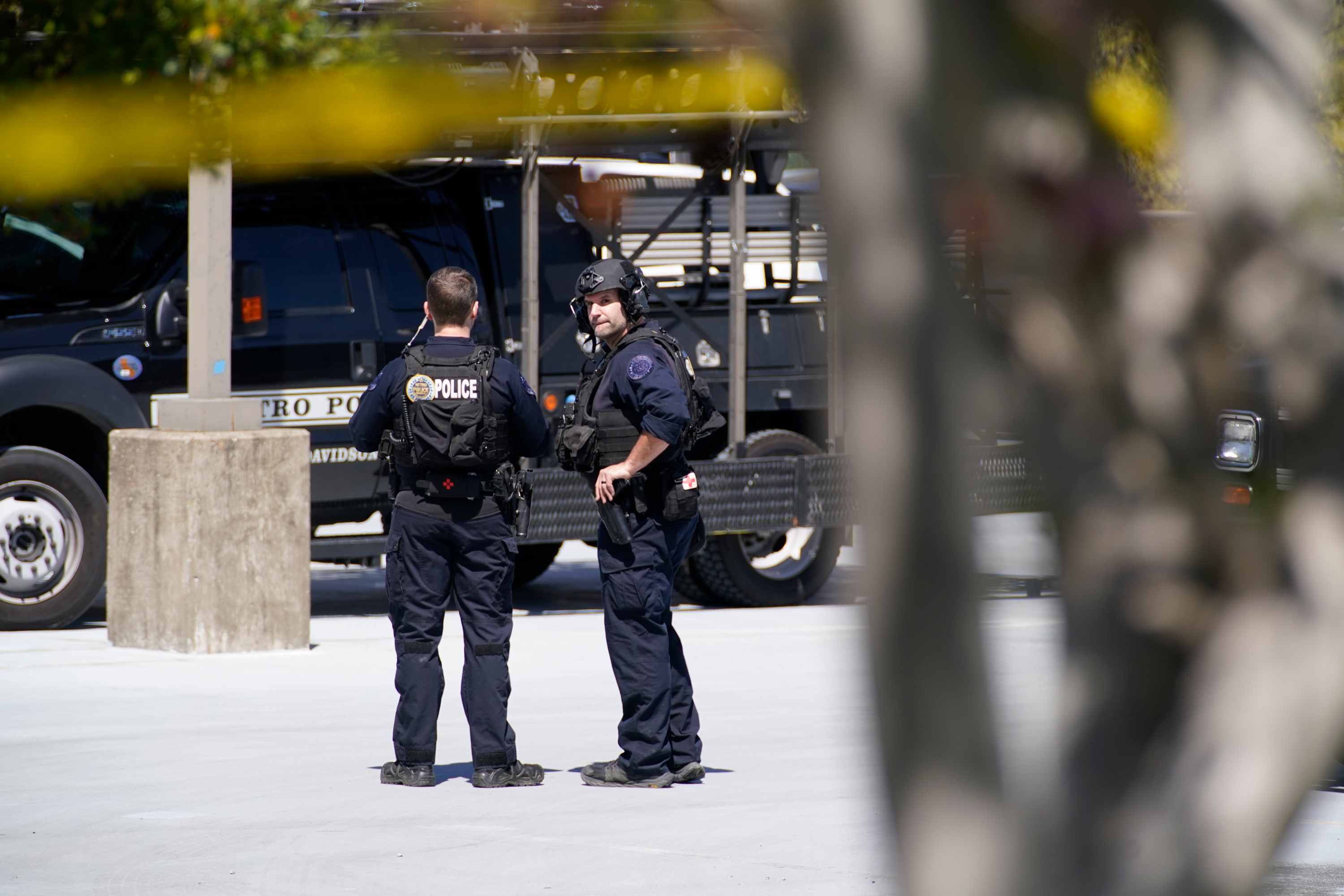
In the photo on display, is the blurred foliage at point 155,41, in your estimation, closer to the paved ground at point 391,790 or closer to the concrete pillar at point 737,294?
the paved ground at point 391,790

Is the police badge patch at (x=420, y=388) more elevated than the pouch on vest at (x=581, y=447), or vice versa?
the police badge patch at (x=420, y=388)

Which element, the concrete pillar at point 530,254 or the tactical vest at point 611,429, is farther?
the concrete pillar at point 530,254

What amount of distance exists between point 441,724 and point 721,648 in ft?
7.50

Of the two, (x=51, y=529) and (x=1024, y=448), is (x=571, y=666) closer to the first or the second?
(x=51, y=529)

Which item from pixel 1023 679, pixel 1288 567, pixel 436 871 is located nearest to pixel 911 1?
pixel 1288 567

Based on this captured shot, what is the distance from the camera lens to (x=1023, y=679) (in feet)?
13.6

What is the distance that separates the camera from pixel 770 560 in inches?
432

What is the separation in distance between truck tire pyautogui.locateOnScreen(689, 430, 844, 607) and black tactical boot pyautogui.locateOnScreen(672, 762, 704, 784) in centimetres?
454

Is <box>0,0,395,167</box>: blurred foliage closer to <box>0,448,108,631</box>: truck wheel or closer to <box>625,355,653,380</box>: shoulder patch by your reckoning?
<box>625,355,653,380</box>: shoulder patch

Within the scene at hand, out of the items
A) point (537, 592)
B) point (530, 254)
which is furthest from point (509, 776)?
point (537, 592)

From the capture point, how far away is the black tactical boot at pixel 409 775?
587cm

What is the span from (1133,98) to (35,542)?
8398mm

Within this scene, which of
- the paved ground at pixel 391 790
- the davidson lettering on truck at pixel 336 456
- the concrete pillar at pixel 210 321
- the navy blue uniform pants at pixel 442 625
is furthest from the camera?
the davidson lettering on truck at pixel 336 456

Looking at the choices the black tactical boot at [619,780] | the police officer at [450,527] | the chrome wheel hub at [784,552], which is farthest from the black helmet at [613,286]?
the chrome wheel hub at [784,552]
